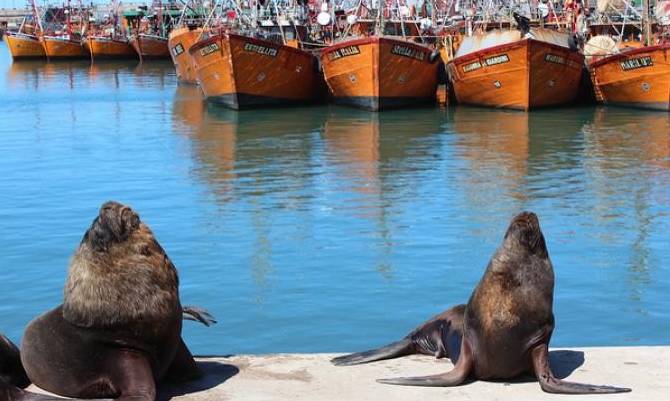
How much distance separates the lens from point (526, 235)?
5918 mm

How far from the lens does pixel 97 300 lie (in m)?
5.41

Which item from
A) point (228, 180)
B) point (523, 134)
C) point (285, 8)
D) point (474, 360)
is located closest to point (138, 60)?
point (285, 8)

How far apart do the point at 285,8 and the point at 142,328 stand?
1417 inches

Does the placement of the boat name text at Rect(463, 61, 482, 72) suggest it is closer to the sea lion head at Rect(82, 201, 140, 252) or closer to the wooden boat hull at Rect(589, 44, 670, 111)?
the wooden boat hull at Rect(589, 44, 670, 111)

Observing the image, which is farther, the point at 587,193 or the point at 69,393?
the point at 587,193

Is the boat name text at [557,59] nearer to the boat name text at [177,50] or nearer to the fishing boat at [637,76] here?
the fishing boat at [637,76]

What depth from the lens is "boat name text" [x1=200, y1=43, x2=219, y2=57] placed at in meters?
28.5

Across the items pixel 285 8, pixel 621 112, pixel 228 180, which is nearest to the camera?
pixel 228 180

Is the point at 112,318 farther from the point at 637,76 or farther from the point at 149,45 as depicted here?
the point at 149,45

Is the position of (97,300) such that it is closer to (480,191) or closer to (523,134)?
(480,191)

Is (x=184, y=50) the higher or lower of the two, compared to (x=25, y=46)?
lower

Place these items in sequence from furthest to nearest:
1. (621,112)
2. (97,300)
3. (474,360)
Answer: (621,112)
(474,360)
(97,300)

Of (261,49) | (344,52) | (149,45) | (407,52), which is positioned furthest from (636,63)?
(149,45)

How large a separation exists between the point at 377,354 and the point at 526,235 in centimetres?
108
